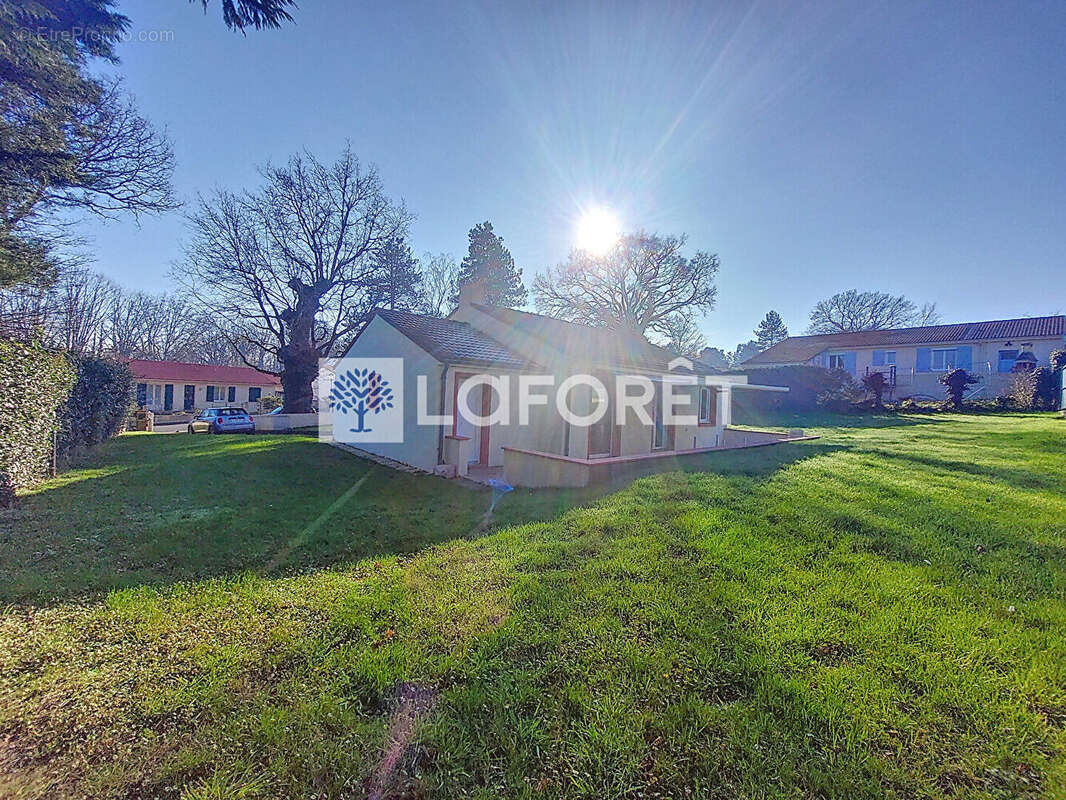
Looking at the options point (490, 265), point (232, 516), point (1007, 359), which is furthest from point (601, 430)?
point (1007, 359)

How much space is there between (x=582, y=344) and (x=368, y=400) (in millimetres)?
8595

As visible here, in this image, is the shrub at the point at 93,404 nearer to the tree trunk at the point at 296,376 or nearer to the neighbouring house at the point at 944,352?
the tree trunk at the point at 296,376

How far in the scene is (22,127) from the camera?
388 inches

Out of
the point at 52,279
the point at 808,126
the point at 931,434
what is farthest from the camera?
the point at 931,434

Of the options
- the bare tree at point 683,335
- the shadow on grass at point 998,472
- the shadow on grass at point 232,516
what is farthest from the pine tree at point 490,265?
the shadow on grass at point 998,472

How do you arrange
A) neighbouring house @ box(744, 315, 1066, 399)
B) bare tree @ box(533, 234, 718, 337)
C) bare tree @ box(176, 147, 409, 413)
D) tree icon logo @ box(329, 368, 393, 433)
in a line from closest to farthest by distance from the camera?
tree icon logo @ box(329, 368, 393, 433) < bare tree @ box(176, 147, 409, 413) < neighbouring house @ box(744, 315, 1066, 399) < bare tree @ box(533, 234, 718, 337)

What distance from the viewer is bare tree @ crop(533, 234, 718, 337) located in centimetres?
3697

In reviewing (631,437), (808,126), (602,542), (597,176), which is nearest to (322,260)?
(597,176)

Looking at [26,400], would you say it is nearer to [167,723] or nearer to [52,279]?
[52,279]

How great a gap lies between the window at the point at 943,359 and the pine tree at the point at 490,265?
116ft

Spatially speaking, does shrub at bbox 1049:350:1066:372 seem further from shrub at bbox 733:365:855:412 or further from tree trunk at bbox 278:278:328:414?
tree trunk at bbox 278:278:328:414

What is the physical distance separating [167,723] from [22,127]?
14197 millimetres

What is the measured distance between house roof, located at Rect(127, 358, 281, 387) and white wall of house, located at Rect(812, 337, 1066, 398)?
48737 millimetres

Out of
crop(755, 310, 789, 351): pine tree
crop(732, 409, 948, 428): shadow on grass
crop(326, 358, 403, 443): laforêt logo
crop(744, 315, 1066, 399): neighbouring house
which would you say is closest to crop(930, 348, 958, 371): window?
crop(744, 315, 1066, 399): neighbouring house
